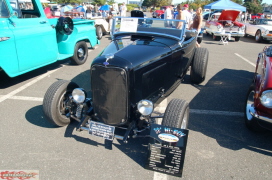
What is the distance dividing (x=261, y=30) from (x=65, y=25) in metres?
11.1

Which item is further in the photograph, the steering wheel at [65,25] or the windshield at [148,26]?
the steering wheel at [65,25]

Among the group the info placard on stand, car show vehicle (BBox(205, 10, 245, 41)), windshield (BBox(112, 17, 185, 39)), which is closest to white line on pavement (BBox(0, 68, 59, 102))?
windshield (BBox(112, 17, 185, 39))

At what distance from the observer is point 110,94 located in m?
2.73

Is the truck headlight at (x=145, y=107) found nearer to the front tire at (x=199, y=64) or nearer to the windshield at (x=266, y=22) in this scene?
the front tire at (x=199, y=64)

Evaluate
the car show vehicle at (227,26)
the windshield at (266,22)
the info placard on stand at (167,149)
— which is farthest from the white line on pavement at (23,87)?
the windshield at (266,22)

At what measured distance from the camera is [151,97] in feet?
10.7

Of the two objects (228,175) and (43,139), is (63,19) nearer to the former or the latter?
(43,139)

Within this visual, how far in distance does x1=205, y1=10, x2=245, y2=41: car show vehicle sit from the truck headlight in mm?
10622

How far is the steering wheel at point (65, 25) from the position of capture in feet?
19.1

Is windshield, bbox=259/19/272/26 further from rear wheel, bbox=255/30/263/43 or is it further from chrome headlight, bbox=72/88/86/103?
chrome headlight, bbox=72/88/86/103

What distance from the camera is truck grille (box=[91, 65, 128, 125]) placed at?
104 inches

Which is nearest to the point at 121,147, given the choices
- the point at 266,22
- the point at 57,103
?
the point at 57,103

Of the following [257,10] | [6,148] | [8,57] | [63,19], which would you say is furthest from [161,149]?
[257,10]

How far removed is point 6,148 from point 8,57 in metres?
2.23
